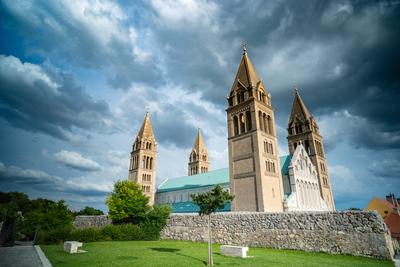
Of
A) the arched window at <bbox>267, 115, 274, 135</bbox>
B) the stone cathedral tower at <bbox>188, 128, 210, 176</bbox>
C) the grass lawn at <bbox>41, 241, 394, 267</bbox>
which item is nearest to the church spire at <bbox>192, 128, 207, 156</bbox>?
the stone cathedral tower at <bbox>188, 128, 210, 176</bbox>

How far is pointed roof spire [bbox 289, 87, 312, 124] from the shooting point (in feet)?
167

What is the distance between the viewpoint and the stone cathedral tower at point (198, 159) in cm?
7347

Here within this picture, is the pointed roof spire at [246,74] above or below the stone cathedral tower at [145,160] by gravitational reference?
above

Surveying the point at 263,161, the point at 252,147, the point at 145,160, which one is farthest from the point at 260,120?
the point at 145,160

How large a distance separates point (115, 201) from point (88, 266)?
73.5ft

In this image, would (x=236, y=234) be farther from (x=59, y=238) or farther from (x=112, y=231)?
(x=59, y=238)

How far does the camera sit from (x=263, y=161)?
3055 cm

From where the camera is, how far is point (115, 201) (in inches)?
1209

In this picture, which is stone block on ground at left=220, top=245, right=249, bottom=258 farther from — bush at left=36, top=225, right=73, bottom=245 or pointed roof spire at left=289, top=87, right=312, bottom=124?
pointed roof spire at left=289, top=87, right=312, bottom=124

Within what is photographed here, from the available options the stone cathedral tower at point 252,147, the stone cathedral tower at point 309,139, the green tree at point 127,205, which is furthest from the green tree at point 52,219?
the stone cathedral tower at point 309,139

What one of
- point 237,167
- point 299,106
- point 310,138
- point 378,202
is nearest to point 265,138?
point 237,167

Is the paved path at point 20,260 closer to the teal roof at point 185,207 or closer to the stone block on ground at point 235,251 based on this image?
the stone block on ground at point 235,251

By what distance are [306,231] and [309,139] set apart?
37717 millimetres

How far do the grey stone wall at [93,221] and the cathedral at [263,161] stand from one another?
1742 centimetres
